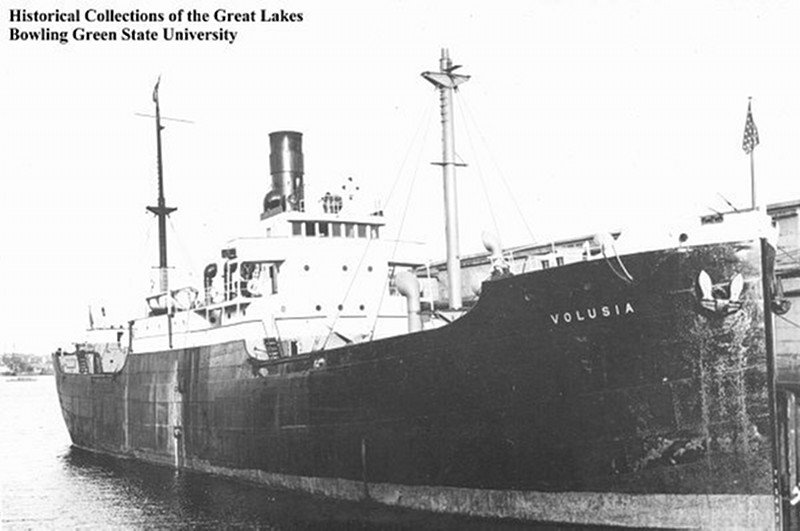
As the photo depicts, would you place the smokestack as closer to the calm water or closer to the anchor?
the calm water

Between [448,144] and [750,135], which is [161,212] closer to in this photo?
[448,144]

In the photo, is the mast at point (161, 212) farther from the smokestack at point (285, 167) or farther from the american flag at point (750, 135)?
the american flag at point (750, 135)

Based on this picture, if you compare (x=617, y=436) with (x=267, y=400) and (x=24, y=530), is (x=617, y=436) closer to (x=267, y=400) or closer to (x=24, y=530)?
(x=267, y=400)

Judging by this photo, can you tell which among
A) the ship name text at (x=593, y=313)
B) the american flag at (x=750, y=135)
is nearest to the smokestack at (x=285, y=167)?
the ship name text at (x=593, y=313)

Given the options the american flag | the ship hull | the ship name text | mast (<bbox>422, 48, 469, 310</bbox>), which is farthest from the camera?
mast (<bbox>422, 48, 469, 310</bbox>)

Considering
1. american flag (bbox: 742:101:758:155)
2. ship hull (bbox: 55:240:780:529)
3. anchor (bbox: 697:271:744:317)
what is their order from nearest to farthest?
anchor (bbox: 697:271:744:317), ship hull (bbox: 55:240:780:529), american flag (bbox: 742:101:758:155)

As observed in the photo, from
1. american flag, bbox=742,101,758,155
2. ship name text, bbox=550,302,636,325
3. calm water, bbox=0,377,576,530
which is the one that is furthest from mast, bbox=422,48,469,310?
american flag, bbox=742,101,758,155

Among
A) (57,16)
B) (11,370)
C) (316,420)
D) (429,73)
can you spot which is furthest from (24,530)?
(11,370)
